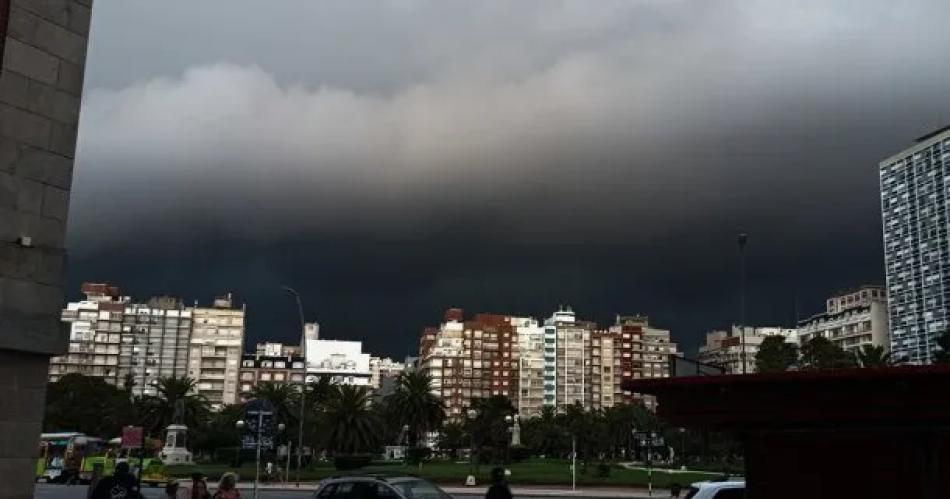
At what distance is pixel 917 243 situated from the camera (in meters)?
164

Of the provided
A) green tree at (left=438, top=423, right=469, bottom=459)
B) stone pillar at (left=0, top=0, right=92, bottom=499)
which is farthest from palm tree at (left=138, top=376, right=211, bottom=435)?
stone pillar at (left=0, top=0, right=92, bottom=499)

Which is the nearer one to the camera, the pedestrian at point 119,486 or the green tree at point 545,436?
the pedestrian at point 119,486

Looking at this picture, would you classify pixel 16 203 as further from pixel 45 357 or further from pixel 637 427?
pixel 637 427

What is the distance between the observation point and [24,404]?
10336 millimetres

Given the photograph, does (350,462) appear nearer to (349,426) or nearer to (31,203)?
(349,426)

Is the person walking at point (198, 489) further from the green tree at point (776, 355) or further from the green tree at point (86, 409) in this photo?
the green tree at point (86, 409)

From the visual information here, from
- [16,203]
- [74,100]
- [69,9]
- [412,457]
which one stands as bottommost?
[412,457]

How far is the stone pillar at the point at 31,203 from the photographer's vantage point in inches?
403

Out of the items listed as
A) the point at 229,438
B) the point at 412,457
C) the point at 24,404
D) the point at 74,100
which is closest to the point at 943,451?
the point at 24,404

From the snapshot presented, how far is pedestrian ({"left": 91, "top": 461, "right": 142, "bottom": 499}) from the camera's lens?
13.8 meters

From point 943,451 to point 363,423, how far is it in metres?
81.7

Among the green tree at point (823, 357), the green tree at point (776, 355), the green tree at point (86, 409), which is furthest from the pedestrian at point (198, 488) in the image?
the green tree at point (86, 409)

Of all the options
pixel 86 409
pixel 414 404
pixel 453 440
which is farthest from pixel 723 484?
pixel 453 440

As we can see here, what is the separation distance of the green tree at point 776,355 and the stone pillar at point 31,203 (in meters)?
90.6
